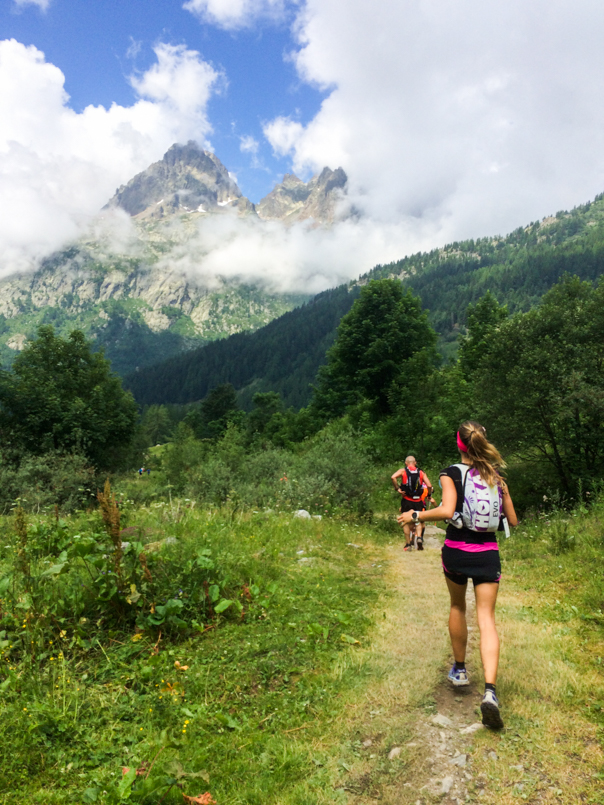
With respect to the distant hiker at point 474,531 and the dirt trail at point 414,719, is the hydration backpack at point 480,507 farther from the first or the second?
the dirt trail at point 414,719

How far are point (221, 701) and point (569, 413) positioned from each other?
13367 millimetres

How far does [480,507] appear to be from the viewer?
430 centimetres

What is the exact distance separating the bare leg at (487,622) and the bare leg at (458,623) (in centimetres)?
19

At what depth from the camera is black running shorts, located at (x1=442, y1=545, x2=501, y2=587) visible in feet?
13.8

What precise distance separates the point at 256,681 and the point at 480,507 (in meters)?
2.84

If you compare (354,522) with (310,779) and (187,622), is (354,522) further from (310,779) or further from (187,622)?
(310,779)

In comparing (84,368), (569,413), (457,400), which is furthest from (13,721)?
(84,368)

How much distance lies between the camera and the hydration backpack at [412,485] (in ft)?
37.1

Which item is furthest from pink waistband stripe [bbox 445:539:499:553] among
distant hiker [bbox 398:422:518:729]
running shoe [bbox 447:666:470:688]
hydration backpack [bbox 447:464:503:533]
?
running shoe [bbox 447:666:470:688]

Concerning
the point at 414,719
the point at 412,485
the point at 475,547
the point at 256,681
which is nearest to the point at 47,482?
the point at 412,485

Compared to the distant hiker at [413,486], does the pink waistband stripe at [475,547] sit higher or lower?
higher

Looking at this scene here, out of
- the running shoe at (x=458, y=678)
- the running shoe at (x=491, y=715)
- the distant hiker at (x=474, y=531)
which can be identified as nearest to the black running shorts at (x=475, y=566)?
the distant hiker at (x=474, y=531)

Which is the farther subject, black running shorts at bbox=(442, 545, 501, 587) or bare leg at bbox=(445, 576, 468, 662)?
bare leg at bbox=(445, 576, 468, 662)

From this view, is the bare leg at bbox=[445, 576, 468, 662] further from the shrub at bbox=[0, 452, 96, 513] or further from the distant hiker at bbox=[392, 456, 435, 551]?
the shrub at bbox=[0, 452, 96, 513]
